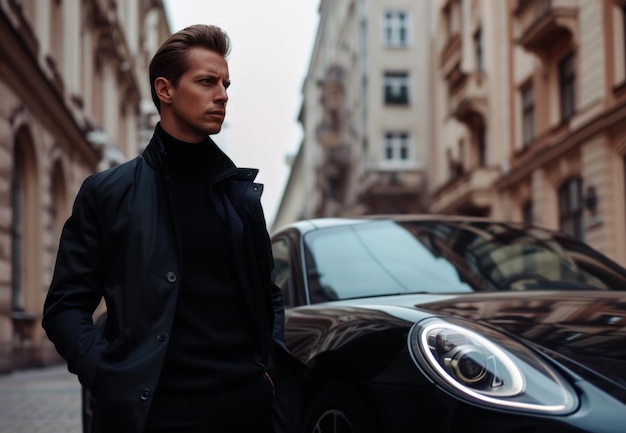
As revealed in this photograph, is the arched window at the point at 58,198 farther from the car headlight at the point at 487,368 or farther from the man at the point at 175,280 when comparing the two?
the man at the point at 175,280

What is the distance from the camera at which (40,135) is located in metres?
16.3

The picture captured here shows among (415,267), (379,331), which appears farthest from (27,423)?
(379,331)

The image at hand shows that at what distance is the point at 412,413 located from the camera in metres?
2.61

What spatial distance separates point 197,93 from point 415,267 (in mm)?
1958

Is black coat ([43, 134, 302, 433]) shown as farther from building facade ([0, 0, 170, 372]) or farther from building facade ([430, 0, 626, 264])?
building facade ([430, 0, 626, 264])

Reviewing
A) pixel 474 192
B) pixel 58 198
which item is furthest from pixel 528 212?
pixel 58 198

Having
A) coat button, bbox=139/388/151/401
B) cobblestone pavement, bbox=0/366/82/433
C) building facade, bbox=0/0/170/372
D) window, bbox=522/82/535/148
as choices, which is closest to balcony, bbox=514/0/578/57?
window, bbox=522/82/535/148

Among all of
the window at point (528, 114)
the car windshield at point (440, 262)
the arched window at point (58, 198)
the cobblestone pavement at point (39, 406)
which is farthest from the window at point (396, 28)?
the car windshield at point (440, 262)

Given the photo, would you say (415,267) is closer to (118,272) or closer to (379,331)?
(379,331)

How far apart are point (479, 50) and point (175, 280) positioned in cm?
2667

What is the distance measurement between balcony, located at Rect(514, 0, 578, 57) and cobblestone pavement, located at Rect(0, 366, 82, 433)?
1293 centimetres

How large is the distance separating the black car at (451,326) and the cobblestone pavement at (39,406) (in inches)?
111

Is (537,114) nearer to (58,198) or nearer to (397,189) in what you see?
(58,198)

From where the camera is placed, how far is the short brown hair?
7.54ft
